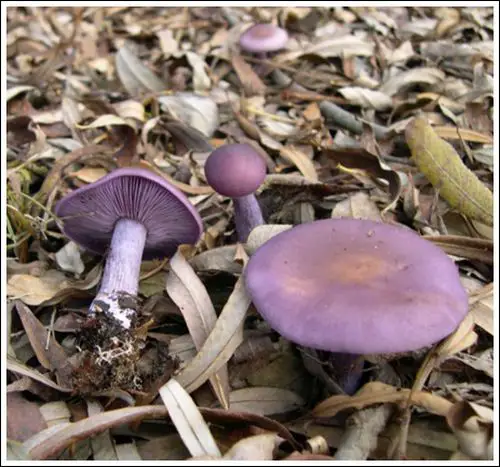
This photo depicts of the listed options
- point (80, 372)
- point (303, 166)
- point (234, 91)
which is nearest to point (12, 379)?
point (80, 372)

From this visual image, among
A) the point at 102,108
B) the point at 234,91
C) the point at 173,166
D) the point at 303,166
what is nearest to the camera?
the point at 303,166

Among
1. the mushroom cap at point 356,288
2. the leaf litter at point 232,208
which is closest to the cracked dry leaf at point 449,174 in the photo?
the leaf litter at point 232,208

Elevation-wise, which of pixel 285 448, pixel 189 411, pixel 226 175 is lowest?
pixel 285 448

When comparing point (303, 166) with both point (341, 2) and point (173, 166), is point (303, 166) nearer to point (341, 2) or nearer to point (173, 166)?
point (173, 166)

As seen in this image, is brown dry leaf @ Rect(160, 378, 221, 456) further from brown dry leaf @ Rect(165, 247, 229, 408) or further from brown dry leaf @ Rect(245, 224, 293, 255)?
brown dry leaf @ Rect(245, 224, 293, 255)

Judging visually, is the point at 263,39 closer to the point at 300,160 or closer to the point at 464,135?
the point at 300,160

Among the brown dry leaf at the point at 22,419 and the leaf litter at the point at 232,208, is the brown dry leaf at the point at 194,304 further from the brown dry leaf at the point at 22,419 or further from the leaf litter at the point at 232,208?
the brown dry leaf at the point at 22,419

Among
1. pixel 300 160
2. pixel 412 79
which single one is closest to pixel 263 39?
pixel 412 79
